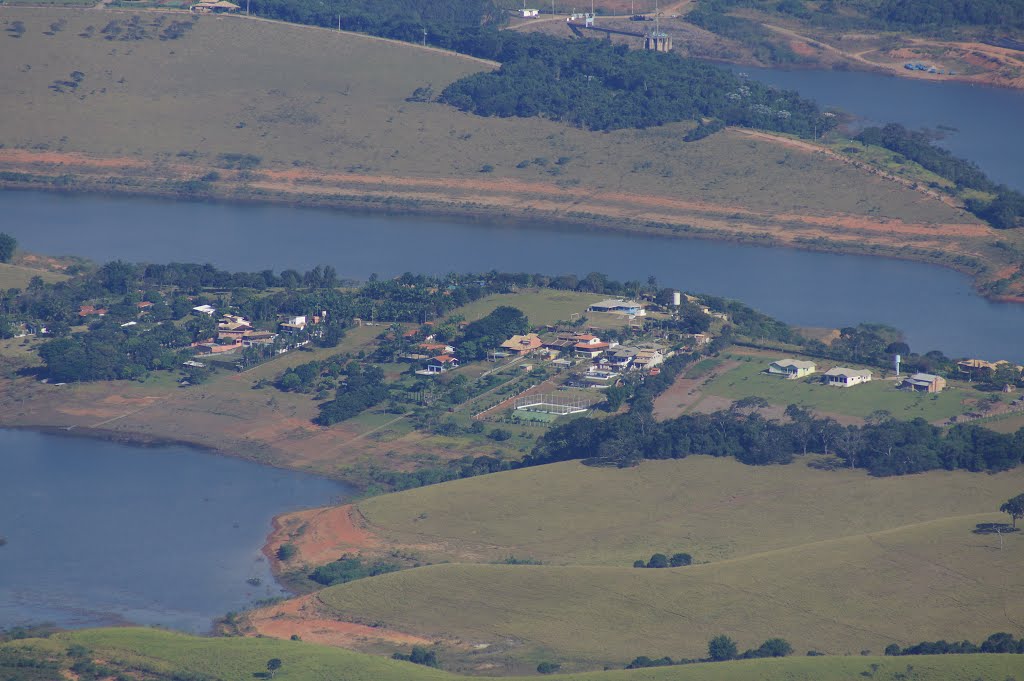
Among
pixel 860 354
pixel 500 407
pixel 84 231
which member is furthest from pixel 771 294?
pixel 84 231

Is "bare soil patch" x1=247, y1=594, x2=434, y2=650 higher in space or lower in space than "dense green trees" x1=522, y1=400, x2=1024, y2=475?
lower

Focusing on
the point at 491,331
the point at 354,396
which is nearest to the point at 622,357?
the point at 491,331

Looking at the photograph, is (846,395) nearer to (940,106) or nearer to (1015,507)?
(1015,507)

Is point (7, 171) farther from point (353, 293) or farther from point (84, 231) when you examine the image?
point (353, 293)

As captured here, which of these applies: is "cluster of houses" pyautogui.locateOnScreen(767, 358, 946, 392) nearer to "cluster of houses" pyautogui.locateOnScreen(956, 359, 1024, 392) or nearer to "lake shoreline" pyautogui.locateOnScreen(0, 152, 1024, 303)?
"cluster of houses" pyautogui.locateOnScreen(956, 359, 1024, 392)

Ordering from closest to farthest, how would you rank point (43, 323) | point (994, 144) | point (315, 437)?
point (315, 437), point (43, 323), point (994, 144)

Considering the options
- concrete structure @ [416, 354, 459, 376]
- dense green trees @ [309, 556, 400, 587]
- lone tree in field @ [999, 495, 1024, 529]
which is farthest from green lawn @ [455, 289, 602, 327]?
lone tree in field @ [999, 495, 1024, 529]
